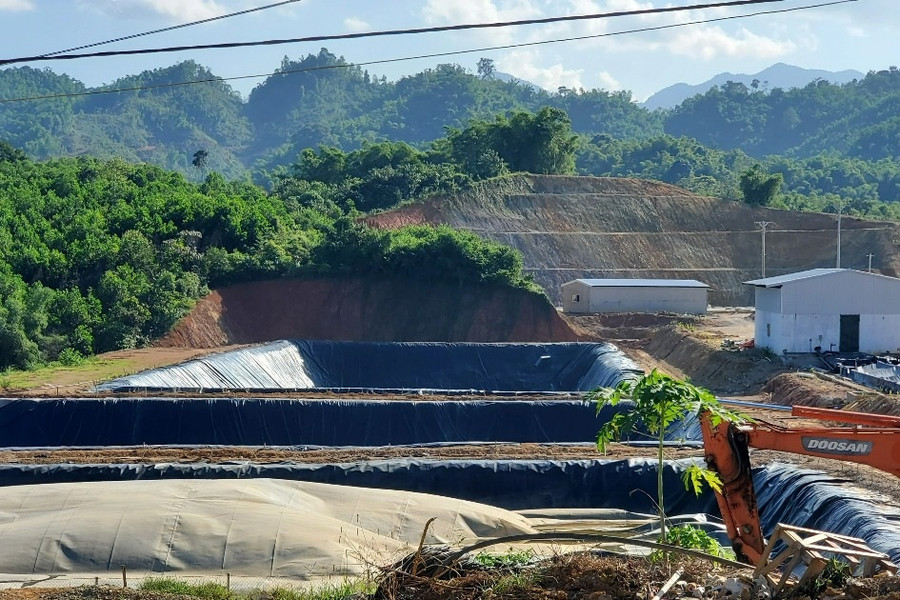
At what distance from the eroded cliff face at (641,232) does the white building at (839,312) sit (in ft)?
83.9

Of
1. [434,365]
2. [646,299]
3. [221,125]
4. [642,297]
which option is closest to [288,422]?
[434,365]

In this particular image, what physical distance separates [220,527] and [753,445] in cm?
715

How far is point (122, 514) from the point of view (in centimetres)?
1488

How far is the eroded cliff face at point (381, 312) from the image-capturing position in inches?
1871

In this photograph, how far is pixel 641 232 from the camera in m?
68.0

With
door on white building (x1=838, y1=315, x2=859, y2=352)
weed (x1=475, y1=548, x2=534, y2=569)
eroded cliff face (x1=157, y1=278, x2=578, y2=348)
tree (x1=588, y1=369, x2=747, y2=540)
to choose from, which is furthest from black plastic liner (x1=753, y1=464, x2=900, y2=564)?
eroded cliff face (x1=157, y1=278, x2=578, y2=348)

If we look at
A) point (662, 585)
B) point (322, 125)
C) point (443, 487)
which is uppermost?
point (322, 125)

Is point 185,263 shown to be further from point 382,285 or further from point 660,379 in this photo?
point 660,379

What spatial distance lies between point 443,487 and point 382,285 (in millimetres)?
31498

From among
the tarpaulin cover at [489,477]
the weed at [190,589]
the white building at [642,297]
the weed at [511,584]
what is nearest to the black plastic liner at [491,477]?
the tarpaulin cover at [489,477]

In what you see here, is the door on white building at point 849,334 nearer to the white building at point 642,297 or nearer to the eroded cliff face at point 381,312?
the eroded cliff face at point 381,312

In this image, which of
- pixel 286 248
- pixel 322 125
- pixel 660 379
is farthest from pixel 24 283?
pixel 322 125

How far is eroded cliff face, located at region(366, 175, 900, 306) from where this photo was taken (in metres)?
64.1

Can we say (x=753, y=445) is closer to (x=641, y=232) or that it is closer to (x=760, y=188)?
(x=641, y=232)
